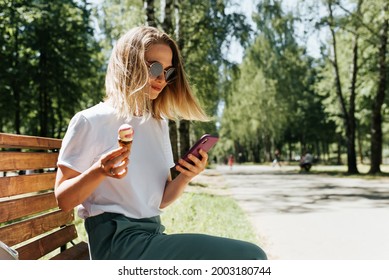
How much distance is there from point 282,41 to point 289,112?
1751cm

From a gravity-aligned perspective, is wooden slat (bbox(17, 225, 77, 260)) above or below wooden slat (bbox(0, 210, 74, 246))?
below

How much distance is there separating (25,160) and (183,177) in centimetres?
87

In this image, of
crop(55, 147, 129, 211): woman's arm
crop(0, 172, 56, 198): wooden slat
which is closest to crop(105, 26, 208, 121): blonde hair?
crop(55, 147, 129, 211): woman's arm

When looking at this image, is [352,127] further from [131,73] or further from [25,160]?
[131,73]

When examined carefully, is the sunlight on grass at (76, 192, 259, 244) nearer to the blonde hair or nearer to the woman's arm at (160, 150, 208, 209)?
the woman's arm at (160, 150, 208, 209)

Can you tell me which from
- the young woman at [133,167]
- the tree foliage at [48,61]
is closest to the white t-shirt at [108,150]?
the young woman at [133,167]

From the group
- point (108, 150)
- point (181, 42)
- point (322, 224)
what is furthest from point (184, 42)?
point (108, 150)

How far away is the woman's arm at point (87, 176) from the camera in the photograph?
5.29ft

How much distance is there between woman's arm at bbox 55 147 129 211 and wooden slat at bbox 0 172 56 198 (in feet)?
1.79

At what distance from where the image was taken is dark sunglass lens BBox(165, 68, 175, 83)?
2.24 meters

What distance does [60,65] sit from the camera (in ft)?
57.7

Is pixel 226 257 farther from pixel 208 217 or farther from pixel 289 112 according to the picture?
pixel 289 112

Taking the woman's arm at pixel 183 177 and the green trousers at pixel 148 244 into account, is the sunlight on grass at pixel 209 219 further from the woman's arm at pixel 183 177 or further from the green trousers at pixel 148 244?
the green trousers at pixel 148 244

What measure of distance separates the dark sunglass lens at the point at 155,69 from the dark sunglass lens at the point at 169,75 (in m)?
0.09
